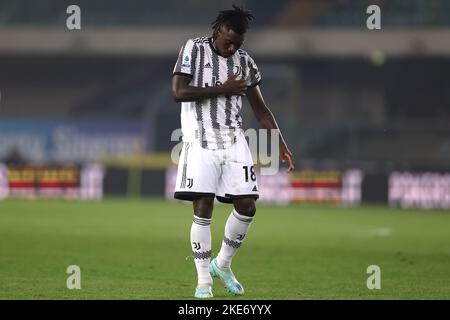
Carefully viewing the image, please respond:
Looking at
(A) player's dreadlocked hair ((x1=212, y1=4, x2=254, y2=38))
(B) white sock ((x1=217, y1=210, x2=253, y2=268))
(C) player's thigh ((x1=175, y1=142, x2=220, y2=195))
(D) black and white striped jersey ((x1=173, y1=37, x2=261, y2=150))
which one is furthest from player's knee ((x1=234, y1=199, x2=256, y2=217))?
(A) player's dreadlocked hair ((x1=212, y1=4, x2=254, y2=38))

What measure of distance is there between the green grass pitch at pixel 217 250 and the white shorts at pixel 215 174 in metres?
0.82

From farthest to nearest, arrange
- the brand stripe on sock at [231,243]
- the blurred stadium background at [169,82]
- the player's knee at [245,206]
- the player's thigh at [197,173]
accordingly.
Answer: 1. the blurred stadium background at [169,82]
2. the brand stripe on sock at [231,243]
3. the player's knee at [245,206]
4. the player's thigh at [197,173]

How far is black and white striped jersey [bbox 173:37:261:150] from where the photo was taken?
369 inches

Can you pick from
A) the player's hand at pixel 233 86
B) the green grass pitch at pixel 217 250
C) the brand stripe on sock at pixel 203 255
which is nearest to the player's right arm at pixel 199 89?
the player's hand at pixel 233 86

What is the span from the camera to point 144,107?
3725 centimetres

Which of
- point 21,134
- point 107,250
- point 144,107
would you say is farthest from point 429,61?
point 107,250

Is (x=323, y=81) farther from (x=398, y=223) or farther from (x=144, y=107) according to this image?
(x=398, y=223)

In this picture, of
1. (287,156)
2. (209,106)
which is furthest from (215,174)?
(287,156)

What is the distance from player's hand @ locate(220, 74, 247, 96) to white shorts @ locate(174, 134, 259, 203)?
0.44 m

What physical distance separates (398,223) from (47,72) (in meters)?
22.3

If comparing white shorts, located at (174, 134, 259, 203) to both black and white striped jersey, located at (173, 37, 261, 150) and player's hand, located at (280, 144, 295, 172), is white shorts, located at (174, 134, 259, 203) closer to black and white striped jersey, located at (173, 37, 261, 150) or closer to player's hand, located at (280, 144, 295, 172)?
black and white striped jersey, located at (173, 37, 261, 150)

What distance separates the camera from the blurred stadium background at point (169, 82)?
30.1 m

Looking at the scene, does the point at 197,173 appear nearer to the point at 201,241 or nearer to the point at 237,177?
the point at 237,177

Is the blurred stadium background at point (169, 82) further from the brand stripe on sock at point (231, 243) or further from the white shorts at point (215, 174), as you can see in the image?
the white shorts at point (215, 174)
